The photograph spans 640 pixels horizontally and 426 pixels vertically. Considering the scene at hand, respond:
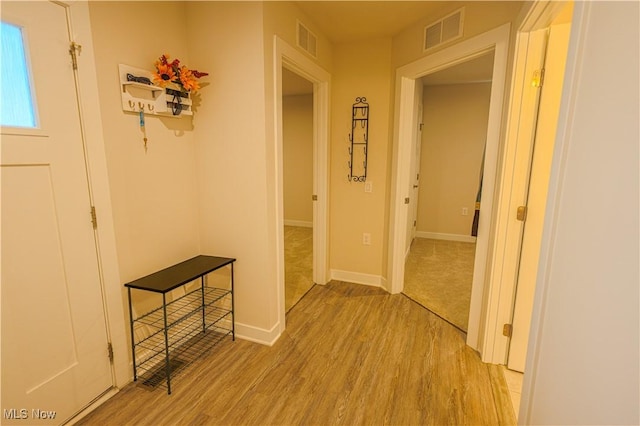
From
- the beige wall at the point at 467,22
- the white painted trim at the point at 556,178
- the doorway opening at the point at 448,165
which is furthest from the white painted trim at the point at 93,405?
the doorway opening at the point at 448,165

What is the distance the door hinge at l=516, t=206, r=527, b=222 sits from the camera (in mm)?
1798

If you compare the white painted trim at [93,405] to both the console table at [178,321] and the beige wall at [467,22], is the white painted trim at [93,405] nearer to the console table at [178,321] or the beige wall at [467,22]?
the console table at [178,321]

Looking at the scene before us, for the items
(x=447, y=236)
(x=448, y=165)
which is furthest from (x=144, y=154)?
(x=447, y=236)

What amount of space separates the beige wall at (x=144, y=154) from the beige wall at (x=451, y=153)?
4007 mm

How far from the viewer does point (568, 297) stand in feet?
3.03

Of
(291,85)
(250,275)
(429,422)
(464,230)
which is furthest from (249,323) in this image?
(464,230)

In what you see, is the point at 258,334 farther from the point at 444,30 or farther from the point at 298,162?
the point at 298,162

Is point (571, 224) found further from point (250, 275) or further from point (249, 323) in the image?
point (249, 323)

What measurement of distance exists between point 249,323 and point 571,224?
6.87ft

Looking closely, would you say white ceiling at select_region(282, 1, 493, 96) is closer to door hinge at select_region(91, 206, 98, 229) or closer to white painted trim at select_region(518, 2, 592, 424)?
white painted trim at select_region(518, 2, 592, 424)

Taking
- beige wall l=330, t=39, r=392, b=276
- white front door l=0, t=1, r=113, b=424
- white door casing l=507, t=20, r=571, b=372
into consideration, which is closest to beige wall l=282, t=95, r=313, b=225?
beige wall l=330, t=39, r=392, b=276

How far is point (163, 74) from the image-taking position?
183cm

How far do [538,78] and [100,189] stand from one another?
2.53 metres

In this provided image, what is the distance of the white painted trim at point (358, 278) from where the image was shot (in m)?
3.28
